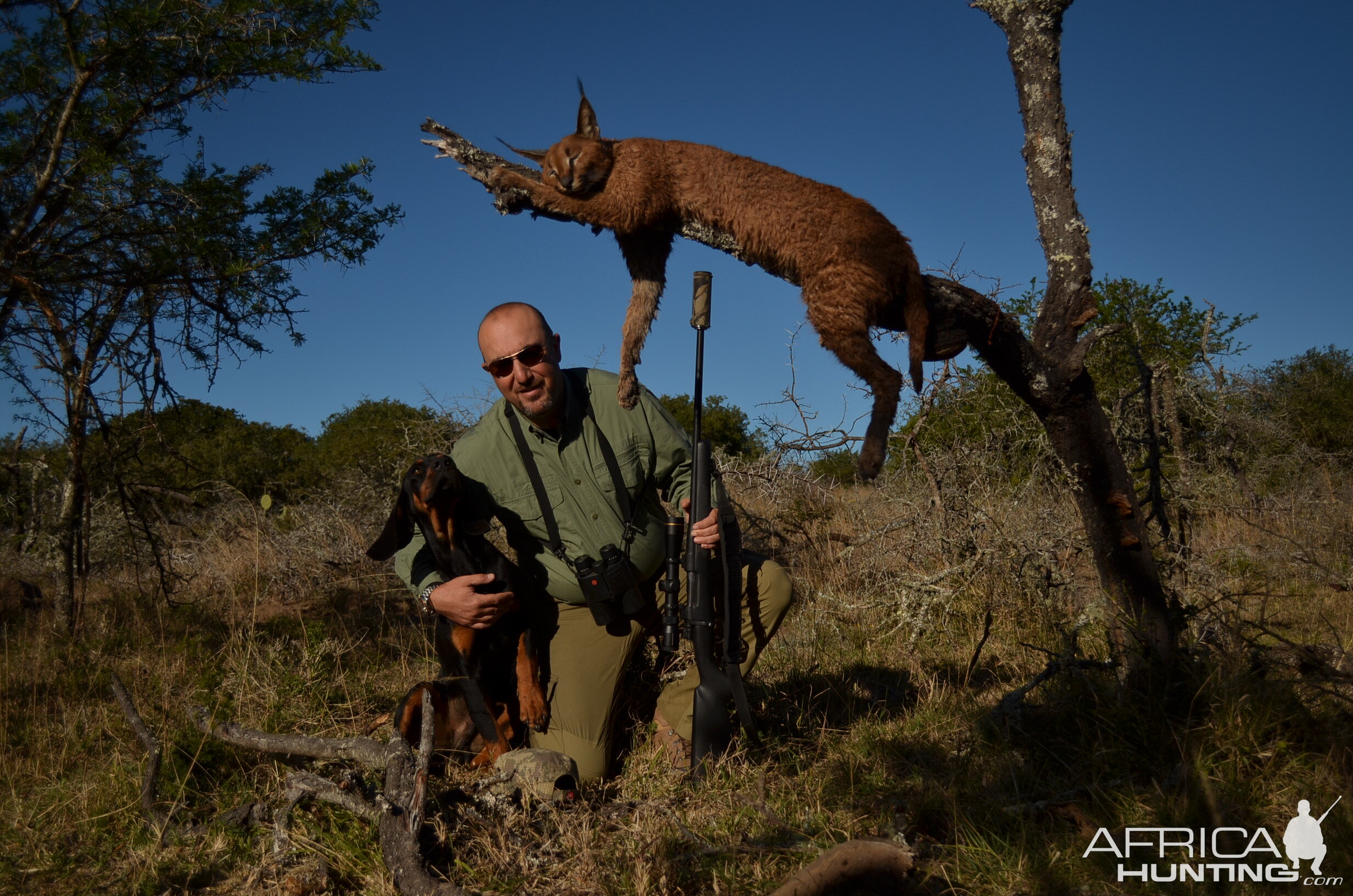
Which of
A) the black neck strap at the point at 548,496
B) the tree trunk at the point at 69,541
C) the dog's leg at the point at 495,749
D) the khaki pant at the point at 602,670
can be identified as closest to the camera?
the dog's leg at the point at 495,749

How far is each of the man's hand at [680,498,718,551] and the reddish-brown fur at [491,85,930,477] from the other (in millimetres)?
915

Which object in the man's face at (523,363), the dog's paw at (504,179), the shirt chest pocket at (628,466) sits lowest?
the shirt chest pocket at (628,466)

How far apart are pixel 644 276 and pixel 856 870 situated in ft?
7.91

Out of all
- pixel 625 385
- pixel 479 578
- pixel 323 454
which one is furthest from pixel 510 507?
pixel 323 454

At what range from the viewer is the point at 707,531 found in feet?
11.6

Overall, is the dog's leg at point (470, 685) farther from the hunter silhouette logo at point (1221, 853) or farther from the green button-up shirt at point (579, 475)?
the hunter silhouette logo at point (1221, 853)

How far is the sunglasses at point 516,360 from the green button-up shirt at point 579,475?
0.26 metres

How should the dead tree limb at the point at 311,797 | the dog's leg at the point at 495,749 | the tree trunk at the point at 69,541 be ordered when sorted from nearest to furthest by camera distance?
the dead tree limb at the point at 311,797
the dog's leg at the point at 495,749
the tree trunk at the point at 69,541

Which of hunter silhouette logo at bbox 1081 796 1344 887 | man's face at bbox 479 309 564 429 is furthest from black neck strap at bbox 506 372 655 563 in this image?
hunter silhouette logo at bbox 1081 796 1344 887

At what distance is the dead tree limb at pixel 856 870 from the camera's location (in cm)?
235

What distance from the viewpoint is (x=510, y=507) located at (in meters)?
4.09

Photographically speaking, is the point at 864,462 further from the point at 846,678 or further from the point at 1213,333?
the point at 1213,333

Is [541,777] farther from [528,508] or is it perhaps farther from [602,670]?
[528,508]

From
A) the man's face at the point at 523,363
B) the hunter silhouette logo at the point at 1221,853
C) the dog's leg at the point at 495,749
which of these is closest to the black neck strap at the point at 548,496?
the man's face at the point at 523,363
